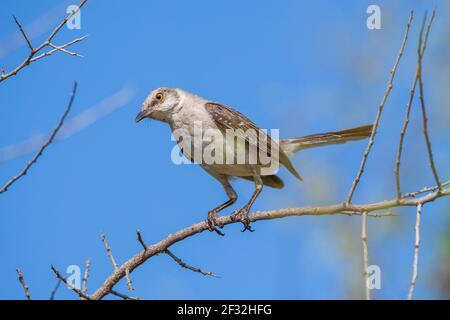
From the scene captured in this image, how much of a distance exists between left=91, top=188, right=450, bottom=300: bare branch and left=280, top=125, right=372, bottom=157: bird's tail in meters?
1.54

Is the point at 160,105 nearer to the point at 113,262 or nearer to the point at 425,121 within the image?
the point at 113,262

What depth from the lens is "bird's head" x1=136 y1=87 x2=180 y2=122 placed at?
6.66 m

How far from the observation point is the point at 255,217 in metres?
5.13

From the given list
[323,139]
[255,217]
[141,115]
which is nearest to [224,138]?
[141,115]

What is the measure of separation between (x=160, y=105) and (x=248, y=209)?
63.6 inches

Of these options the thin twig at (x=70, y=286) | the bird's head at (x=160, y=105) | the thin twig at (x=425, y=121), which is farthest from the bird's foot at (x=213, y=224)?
the thin twig at (x=425, y=121)

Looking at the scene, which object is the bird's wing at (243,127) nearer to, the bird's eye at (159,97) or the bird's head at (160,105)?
the bird's head at (160,105)

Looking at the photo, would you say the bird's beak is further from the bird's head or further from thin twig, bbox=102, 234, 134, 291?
thin twig, bbox=102, 234, 134, 291

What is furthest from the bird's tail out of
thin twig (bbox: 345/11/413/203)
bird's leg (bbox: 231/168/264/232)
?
thin twig (bbox: 345/11/413/203)

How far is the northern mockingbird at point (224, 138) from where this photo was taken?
251 inches

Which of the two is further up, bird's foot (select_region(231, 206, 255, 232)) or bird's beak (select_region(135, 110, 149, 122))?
bird's beak (select_region(135, 110, 149, 122))

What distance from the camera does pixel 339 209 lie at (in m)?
3.70
